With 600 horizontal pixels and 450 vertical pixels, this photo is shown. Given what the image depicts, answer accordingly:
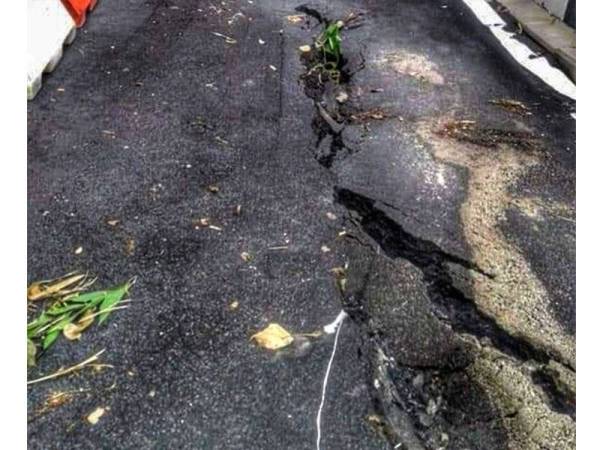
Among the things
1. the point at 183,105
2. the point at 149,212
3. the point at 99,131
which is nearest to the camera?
the point at 149,212

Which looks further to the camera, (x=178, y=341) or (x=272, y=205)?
(x=272, y=205)

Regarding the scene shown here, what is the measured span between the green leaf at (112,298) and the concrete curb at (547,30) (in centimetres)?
395

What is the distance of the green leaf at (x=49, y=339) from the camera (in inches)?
91.8

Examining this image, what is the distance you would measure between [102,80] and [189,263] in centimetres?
224

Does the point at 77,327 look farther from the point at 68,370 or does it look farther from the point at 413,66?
the point at 413,66

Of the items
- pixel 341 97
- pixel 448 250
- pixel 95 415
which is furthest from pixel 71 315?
pixel 341 97

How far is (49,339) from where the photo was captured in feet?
7.72

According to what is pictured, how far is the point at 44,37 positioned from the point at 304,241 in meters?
2.80

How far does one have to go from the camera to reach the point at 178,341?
2373 millimetres

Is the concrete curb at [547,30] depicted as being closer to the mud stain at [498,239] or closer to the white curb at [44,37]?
the mud stain at [498,239]
